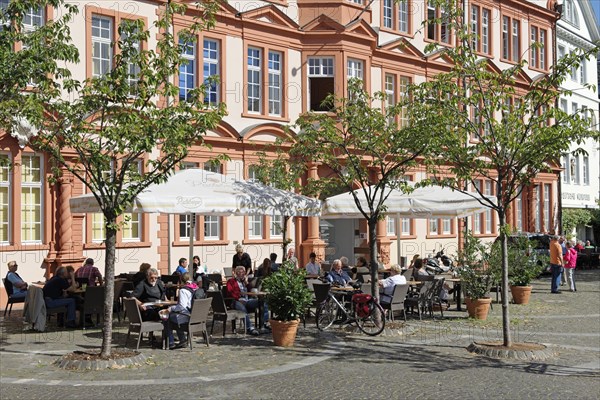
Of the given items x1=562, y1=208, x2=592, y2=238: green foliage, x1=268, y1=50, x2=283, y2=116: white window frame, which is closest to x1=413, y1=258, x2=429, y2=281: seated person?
Answer: x1=268, y1=50, x2=283, y2=116: white window frame

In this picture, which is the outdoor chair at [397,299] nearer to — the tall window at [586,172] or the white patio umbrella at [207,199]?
the white patio umbrella at [207,199]

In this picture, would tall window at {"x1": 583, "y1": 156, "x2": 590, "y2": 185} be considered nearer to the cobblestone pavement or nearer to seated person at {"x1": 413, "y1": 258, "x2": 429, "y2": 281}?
seated person at {"x1": 413, "y1": 258, "x2": 429, "y2": 281}

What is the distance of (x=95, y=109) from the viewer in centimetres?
1177

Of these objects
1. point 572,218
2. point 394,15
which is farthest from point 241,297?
point 572,218

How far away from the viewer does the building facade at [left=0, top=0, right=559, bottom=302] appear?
20.2m

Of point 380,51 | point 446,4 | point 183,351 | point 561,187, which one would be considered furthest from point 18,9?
point 561,187

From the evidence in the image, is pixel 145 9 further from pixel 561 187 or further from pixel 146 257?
pixel 561 187

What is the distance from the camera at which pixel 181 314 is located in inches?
495

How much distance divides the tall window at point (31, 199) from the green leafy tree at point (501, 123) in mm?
11214

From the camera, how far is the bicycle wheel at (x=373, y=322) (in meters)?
14.1

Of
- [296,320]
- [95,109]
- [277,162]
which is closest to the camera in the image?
[95,109]

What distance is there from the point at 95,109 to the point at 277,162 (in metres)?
9.81

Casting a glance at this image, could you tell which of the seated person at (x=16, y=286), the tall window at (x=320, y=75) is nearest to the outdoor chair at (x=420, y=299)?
the seated person at (x=16, y=286)

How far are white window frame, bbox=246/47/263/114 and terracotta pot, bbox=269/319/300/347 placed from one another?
13.8 meters
